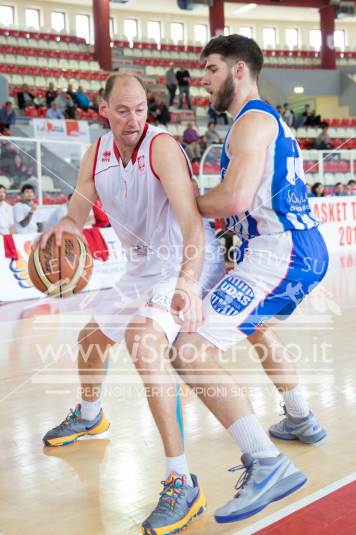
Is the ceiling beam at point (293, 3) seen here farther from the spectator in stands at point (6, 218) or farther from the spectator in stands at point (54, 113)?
the spectator in stands at point (6, 218)

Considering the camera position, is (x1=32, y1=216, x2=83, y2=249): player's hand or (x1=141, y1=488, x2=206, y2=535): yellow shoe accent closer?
(x1=141, y1=488, x2=206, y2=535): yellow shoe accent

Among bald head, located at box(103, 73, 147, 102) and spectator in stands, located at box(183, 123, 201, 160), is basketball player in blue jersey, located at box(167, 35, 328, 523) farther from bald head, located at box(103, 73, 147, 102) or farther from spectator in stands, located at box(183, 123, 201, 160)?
spectator in stands, located at box(183, 123, 201, 160)

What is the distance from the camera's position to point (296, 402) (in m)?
3.44

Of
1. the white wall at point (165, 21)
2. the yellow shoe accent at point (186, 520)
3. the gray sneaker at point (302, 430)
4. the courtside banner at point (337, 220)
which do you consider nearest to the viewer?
the yellow shoe accent at point (186, 520)

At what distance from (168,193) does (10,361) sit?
3237 mm

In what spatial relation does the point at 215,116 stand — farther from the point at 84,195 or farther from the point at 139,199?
the point at 139,199

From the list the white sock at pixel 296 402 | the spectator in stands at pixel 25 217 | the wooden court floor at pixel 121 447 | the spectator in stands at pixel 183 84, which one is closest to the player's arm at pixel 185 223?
the wooden court floor at pixel 121 447

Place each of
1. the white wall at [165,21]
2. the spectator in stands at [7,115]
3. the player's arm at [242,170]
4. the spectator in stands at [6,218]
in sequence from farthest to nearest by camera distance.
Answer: the white wall at [165,21] → the spectator in stands at [7,115] → the spectator in stands at [6,218] → the player's arm at [242,170]

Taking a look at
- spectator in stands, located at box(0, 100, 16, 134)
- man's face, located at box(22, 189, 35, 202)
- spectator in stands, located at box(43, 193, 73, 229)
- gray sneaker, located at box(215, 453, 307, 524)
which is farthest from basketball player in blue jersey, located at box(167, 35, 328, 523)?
spectator in stands, located at box(0, 100, 16, 134)

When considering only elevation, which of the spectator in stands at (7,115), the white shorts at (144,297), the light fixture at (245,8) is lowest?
the white shorts at (144,297)

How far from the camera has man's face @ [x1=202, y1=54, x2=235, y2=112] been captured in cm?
283

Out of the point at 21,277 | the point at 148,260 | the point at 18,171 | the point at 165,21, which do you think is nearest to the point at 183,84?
the point at 165,21

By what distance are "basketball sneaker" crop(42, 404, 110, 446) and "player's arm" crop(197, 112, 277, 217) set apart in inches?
58.7

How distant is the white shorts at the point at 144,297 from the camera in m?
2.63
